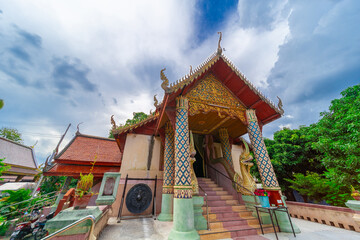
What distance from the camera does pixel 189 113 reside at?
489 cm

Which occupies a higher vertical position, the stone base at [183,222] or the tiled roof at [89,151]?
the tiled roof at [89,151]

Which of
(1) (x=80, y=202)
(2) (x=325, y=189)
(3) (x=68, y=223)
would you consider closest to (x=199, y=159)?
(2) (x=325, y=189)

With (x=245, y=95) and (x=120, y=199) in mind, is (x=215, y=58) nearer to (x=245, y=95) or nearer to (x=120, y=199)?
(x=245, y=95)

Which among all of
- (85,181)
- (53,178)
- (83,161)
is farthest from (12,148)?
(85,181)

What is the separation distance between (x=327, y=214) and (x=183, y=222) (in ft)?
18.3

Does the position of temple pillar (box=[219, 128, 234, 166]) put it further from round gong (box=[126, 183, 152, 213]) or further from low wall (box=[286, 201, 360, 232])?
round gong (box=[126, 183, 152, 213])

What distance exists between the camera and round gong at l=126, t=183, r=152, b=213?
5633mm

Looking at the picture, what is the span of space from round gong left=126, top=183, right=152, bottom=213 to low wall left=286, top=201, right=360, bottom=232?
263 inches

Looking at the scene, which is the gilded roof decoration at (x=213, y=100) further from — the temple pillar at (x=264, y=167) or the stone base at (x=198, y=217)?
the stone base at (x=198, y=217)

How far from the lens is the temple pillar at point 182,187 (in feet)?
10.7

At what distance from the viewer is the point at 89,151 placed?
837cm

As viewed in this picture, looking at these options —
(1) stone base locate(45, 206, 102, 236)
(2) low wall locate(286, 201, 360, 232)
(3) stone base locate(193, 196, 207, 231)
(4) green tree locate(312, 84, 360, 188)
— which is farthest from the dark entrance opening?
(1) stone base locate(45, 206, 102, 236)

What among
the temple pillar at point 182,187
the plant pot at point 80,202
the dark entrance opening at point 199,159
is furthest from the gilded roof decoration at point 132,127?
the plant pot at point 80,202

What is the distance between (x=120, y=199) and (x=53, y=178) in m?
12.6
